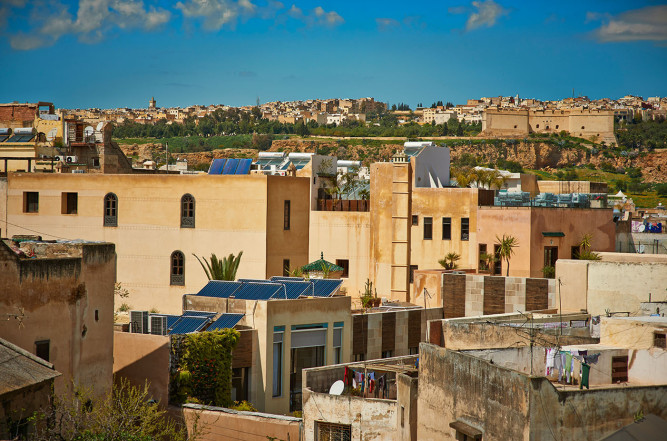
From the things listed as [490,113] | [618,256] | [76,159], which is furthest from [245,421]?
[490,113]

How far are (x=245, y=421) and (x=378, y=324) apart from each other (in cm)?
837

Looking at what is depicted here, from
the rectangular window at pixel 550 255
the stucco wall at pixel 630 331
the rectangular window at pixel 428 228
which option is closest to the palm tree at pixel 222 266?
the rectangular window at pixel 428 228

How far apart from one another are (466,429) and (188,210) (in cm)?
2371

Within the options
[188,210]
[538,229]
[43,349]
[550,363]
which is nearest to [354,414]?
[550,363]

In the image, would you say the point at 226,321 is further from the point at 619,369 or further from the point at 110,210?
the point at 110,210

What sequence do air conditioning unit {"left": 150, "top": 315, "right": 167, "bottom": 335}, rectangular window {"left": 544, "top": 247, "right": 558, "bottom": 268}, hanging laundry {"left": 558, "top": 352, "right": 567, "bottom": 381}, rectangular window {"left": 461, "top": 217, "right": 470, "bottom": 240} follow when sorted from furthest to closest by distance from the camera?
rectangular window {"left": 461, "top": 217, "right": 470, "bottom": 240}
rectangular window {"left": 544, "top": 247, "right": 558, "bottom": 268}
air conditioning unit {"left": 150, "top": 315, "right": 167, "bottom": 335}
hanging laundry {"left": 558, "top": 352, "right": 567, "bottom": 381}

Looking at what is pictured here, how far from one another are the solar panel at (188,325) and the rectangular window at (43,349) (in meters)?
4.72

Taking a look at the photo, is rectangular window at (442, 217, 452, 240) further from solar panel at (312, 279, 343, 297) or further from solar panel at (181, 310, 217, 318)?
solar panel at (181, 310, 217, 318)

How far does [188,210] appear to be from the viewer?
37.0m

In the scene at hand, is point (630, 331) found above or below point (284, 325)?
above

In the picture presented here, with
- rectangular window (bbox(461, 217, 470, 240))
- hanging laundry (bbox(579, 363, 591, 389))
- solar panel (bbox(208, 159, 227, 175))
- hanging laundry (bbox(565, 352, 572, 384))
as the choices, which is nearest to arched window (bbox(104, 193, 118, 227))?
solar panel (bbox(208, 159, 227, 175))

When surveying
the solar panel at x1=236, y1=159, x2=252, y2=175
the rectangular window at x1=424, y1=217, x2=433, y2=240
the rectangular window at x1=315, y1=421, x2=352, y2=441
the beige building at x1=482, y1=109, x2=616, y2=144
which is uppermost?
the beige building at x1=482, y1=109, x2=616, y2=144

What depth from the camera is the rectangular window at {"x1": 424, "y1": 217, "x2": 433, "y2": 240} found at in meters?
35.4

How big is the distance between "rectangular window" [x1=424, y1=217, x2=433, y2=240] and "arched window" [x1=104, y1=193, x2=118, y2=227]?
43.3 ft
